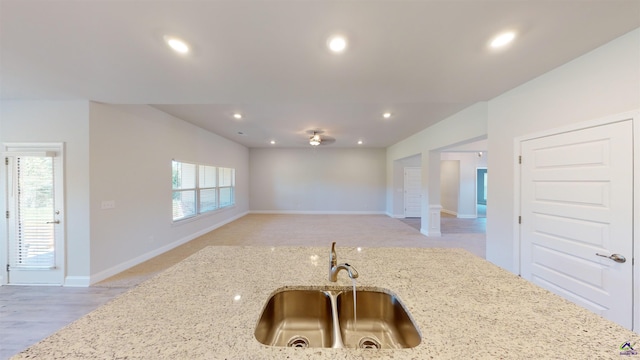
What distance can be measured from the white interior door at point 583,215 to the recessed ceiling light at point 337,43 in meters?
2.25

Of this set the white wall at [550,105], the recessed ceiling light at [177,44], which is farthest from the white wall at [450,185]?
the recessed ceiling light at [177,44]

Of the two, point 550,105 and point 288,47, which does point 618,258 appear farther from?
point 288,47

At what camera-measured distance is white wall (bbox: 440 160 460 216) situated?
28.0 ft

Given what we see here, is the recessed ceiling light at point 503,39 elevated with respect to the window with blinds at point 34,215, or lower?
elevated

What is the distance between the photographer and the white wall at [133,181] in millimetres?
3182

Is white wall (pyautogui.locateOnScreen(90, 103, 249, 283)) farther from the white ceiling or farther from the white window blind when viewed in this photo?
the white ceiling

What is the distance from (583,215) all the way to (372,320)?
225 centimetres

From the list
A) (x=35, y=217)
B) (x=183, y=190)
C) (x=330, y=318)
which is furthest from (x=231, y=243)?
(x=330, y=318)

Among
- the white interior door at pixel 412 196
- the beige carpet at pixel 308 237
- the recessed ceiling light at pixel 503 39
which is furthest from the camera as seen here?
the white interior door at pixel 412 196

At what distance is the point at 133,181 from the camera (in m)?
3.67

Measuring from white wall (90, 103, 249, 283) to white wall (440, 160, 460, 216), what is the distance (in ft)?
28.8

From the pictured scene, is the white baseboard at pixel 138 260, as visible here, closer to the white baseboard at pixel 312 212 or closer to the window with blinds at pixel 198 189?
the window with blinds at pixel 198 189

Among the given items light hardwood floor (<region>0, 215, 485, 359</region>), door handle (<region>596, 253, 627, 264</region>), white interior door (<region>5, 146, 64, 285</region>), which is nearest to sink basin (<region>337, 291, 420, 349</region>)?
door handle (<region>596, 253, 627, 264</region>)

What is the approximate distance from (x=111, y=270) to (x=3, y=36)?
3032mm
